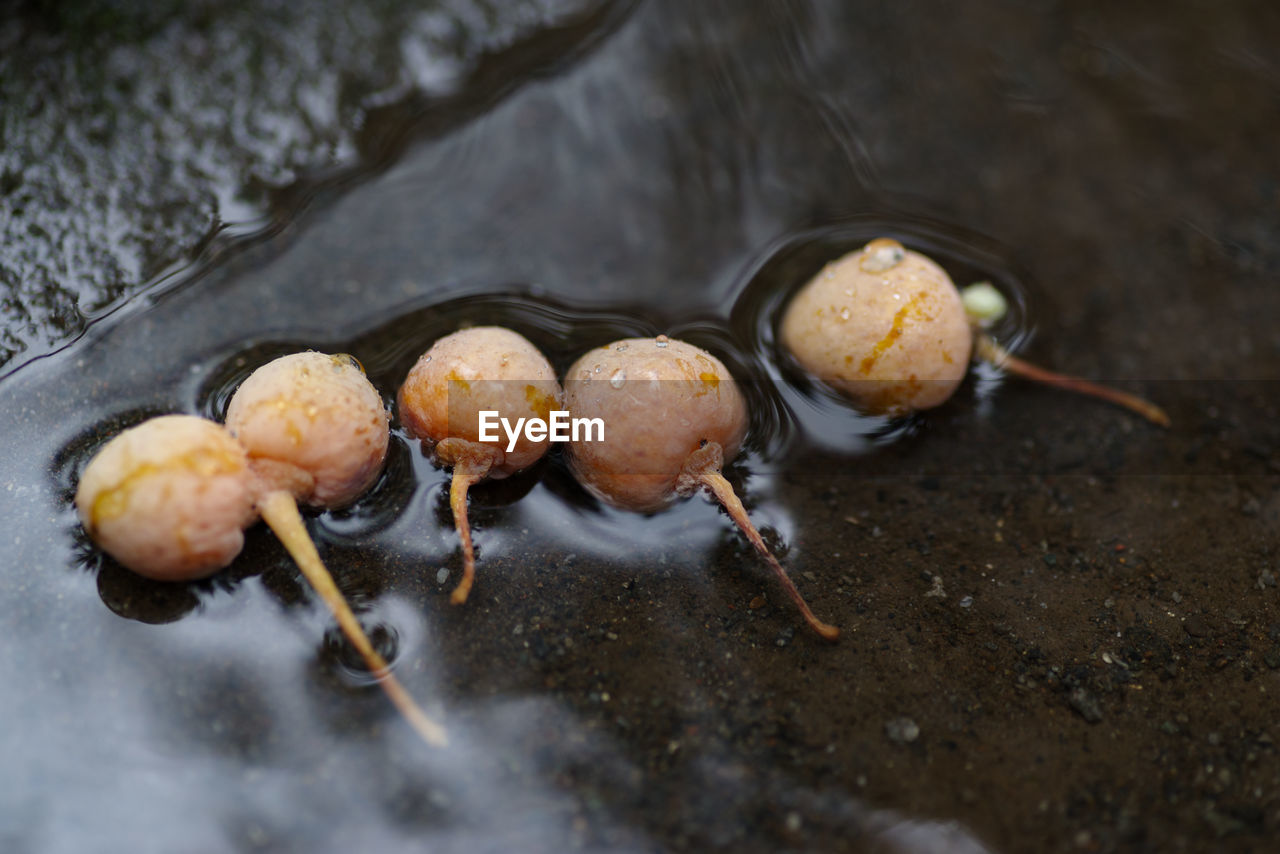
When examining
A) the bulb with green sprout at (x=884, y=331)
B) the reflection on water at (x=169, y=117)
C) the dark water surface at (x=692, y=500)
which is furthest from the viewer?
the reflection on water at (x=169, y=117)

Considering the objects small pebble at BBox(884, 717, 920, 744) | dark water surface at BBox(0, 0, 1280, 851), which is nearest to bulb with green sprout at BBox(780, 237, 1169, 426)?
dark water surface at BBox(0, 0, 1280, 851)

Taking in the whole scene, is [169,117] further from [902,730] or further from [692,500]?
[902,730]

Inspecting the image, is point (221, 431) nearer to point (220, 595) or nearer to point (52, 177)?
point (220, 595)

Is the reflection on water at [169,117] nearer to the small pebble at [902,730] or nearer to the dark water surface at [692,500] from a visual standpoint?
the dark water surface at [692,500]

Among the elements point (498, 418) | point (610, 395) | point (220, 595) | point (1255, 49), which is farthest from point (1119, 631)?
point (1255, 49)

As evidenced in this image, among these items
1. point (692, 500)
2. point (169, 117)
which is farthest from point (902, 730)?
point (169, 117)

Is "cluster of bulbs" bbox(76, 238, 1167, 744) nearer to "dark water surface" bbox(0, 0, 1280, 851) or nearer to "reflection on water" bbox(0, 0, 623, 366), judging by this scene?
"dark water surface" bbox(0, 0, 1280, 851)

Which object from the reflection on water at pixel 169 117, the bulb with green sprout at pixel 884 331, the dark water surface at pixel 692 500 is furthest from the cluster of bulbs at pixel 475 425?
the reflection on water at pixel 169 117

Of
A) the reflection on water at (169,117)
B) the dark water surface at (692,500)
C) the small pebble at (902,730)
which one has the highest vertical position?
the reflection on water at (169,117)
